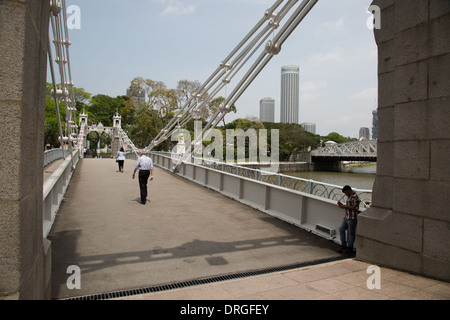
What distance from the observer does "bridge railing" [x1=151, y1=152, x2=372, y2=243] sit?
6707 millimetres

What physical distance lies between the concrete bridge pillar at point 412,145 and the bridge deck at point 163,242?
1.15 metres

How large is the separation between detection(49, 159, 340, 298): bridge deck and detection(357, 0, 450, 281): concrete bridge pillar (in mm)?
1146

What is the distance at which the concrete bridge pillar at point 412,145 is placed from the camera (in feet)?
13.7

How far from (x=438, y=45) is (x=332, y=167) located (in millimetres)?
80186

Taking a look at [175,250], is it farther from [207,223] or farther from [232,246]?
[207,223]

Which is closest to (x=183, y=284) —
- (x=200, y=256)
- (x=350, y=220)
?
(x=200, y=256)

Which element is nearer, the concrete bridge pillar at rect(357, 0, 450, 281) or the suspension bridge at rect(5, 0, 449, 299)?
the suspension bridge at rect(5, 0, 449, 299)

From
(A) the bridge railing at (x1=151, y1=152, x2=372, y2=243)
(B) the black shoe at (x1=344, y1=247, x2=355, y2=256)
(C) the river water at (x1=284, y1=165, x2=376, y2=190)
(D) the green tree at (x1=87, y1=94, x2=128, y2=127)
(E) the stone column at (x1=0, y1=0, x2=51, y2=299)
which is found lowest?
(C) the river water at (x1=284, y1=165, x2=376, y2=190)

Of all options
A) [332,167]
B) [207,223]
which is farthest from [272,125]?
[207,223]

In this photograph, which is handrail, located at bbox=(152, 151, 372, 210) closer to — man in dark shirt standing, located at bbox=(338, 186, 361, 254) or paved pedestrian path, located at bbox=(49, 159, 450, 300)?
man in dark shirt standing, located at bbox=(338, 186, 361, 254)

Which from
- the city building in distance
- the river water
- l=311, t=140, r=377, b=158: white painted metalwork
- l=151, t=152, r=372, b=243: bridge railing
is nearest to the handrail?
l=151, t=152, r=372, b=243: bridge railing

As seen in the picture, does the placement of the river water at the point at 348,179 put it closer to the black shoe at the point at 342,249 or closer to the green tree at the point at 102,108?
the black shoe at the point at 342,249

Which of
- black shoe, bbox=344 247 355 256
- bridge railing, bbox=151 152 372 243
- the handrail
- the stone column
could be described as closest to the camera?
the stone column

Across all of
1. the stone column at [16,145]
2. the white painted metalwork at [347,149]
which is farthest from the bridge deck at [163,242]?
the white painted metalwork at [347,149]
